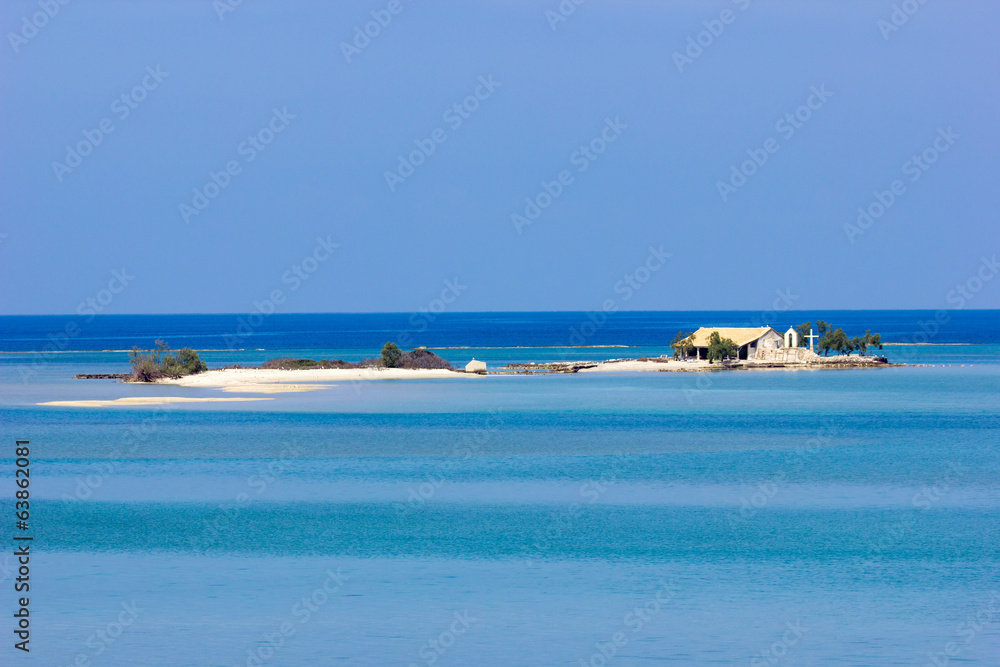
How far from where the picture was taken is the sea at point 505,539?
20.8 metres

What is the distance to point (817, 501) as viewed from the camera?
113 feet

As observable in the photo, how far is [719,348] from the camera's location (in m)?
109

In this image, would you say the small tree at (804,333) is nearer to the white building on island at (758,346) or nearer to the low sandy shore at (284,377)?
the white building on island at (758,346)

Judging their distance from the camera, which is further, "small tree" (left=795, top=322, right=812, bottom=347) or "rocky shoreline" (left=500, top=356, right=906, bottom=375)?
"small tree" (left=795, top=322, right=812, bottom=347)

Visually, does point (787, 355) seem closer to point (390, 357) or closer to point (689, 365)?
point (689, 365)

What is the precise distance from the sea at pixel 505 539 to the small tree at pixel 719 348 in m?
46.5

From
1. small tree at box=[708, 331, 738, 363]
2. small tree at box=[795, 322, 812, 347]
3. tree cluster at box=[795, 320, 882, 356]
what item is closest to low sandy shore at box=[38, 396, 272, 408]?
small tree at box=[708, 331, 738, 363]

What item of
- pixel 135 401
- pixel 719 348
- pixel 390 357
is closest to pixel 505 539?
pixel 135 401

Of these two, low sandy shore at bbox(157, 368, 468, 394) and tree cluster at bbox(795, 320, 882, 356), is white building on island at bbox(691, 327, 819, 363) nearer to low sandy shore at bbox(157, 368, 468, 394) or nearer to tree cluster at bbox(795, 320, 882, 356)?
tree cluster at bbox(795, 320, 882, 356)

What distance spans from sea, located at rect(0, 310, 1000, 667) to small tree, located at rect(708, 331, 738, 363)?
46532 mm

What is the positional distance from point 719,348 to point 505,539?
82.6 m

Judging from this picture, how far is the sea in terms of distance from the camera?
20.8 m

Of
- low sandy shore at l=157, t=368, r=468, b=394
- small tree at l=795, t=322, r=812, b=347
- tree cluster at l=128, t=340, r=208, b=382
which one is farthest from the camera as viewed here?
small tree at l=795, t=322, r=812, b=347

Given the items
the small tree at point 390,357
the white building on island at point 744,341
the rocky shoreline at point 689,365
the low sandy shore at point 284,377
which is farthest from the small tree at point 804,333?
the small tree at point 390,357
